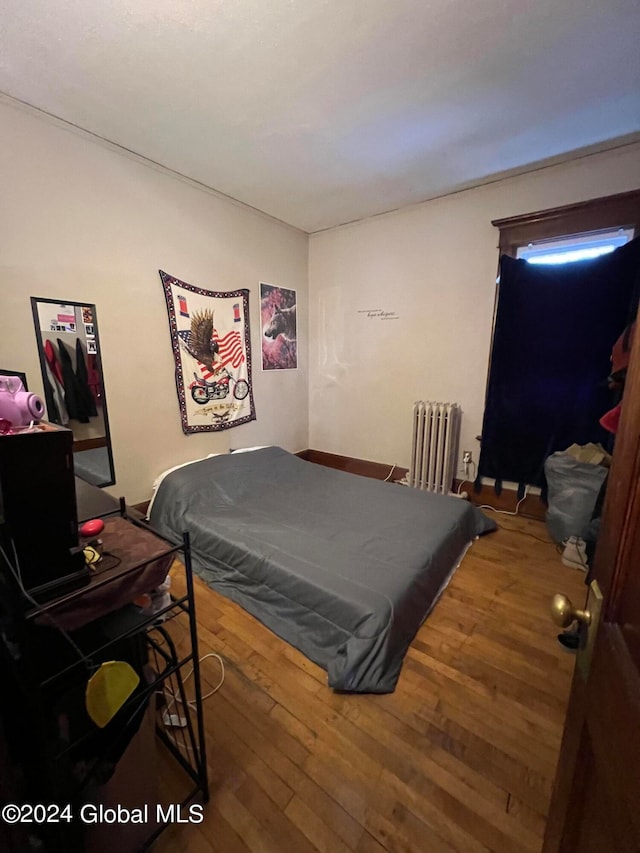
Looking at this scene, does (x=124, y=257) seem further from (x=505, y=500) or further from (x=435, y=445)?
(x=505, y=500)

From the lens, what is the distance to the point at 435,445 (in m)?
3.01

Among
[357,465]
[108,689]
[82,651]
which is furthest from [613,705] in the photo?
[357,465]

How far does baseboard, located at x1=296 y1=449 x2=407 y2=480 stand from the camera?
3.45m

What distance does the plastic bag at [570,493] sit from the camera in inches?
87.2

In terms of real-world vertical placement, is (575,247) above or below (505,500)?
above

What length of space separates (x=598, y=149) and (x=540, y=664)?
3.00 m

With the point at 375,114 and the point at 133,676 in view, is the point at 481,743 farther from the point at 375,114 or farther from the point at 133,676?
the point at 375,114

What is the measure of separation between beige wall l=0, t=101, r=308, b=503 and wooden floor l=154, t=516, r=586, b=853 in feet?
4.93

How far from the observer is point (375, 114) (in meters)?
1.88

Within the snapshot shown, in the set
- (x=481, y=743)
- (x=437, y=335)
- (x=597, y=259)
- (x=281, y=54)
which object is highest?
(x=281, y=54)

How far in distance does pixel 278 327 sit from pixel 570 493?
Result: 277cm

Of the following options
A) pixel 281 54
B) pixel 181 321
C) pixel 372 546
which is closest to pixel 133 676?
pixel 372 546

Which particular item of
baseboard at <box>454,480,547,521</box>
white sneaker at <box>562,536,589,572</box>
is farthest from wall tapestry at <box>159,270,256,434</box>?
white sneaker at <box>562,536,589,572</box>

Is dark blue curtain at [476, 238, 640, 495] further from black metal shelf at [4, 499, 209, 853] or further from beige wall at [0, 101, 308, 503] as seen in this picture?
black metal shelf at [4, 499, 209, 853]
